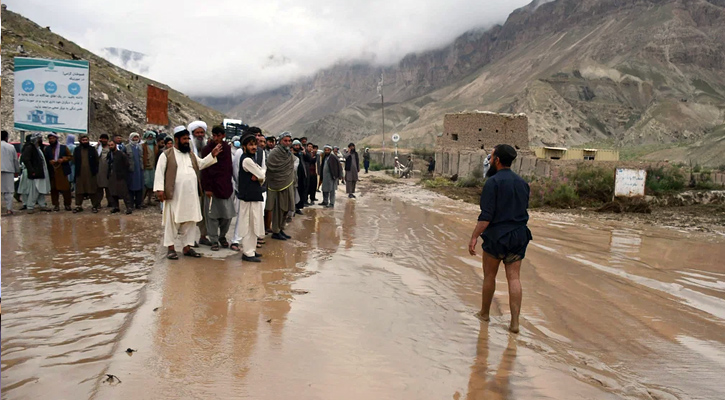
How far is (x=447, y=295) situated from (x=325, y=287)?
1.20 m

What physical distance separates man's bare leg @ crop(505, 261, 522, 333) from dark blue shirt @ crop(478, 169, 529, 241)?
1.03 feet

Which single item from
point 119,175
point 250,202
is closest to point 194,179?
point 250,202

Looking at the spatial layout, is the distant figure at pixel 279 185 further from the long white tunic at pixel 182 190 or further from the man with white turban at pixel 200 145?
the long white tunic at pixel 182 190

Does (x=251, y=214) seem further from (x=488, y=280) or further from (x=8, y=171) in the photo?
(x=8, y=171)

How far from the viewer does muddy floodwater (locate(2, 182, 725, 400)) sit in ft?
10.3

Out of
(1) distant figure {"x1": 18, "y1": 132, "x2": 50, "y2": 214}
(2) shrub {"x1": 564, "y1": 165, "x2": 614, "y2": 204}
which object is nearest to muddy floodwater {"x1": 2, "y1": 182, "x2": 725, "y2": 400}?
(1) distant figure {"x1": 18, "y1": 132, "x2": 50, "y2": 214}

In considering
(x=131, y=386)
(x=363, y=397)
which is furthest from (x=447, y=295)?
(x=131, y=386)

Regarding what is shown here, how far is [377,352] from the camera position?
3.62 m

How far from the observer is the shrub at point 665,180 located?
15.3 m

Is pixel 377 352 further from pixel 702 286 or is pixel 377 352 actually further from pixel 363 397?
pixel 702 286

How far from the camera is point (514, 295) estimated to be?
4.24 m

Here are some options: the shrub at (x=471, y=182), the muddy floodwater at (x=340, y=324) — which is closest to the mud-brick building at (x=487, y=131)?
the shrub at (x=471, y=182)

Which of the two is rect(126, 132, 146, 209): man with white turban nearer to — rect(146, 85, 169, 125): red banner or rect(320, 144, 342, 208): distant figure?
rect(320, 144, 342, 208): distant figure

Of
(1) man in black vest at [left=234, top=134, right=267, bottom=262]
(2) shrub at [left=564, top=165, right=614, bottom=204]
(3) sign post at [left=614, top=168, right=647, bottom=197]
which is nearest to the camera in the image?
(1) man in black vest at [left=234, top=134, right=267, bottom=262]
